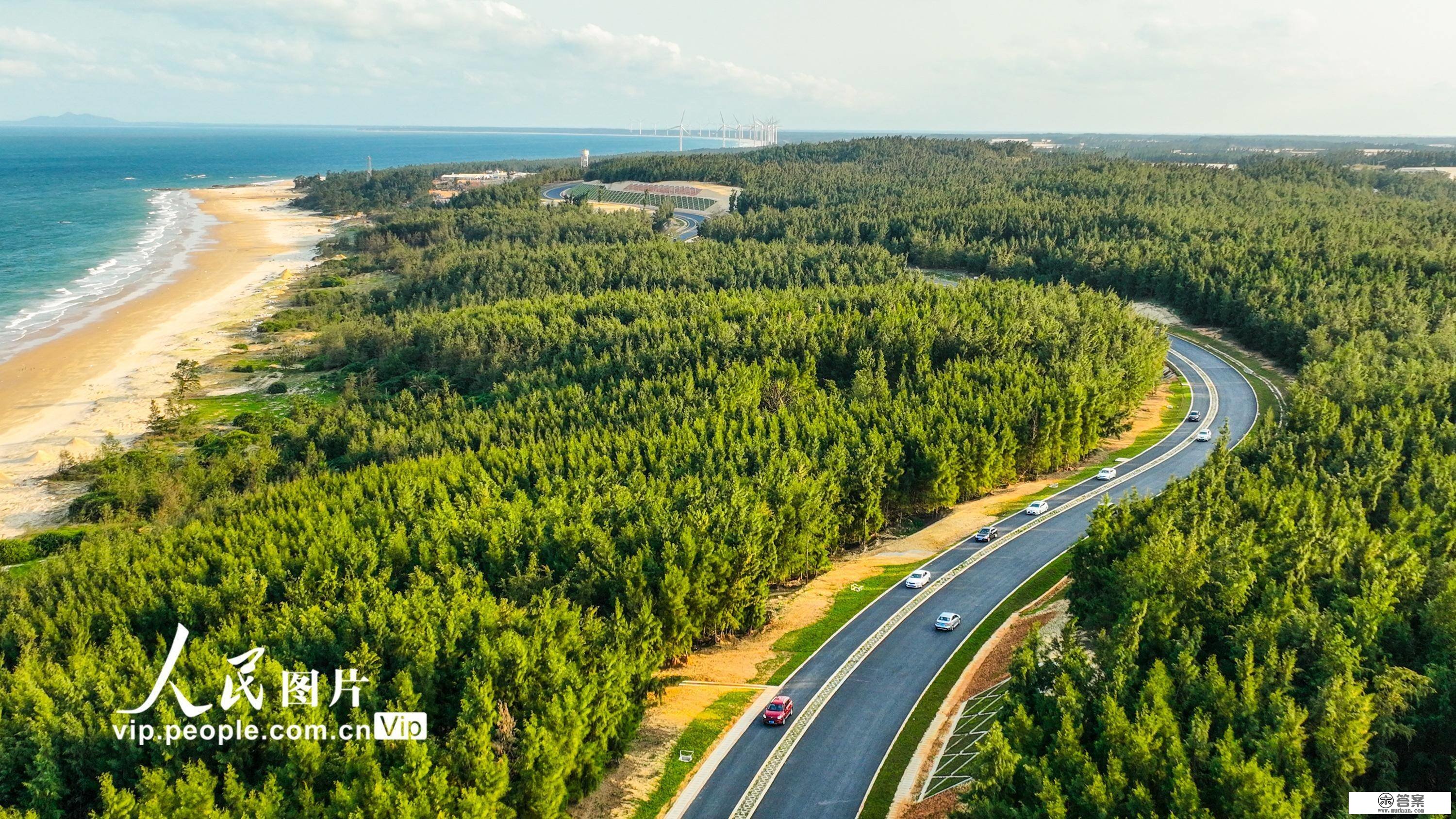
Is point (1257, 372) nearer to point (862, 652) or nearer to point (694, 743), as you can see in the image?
point (862, 652)

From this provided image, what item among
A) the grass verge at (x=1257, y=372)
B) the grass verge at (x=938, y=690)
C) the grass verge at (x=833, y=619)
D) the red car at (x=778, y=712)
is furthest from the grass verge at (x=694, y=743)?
the grass verge at (x=1257, y=372)

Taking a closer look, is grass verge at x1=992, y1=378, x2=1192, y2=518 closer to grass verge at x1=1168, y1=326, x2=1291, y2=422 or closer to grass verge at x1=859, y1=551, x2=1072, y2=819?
grass verge at x1=1168, y1=326, x2=1291, y2=422

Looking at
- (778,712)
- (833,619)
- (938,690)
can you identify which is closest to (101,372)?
(833,619)

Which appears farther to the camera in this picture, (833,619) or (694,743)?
(833,619)

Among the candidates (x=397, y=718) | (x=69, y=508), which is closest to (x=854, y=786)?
(x=397, y=718)

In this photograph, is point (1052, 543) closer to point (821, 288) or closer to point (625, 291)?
point (821, 288)
